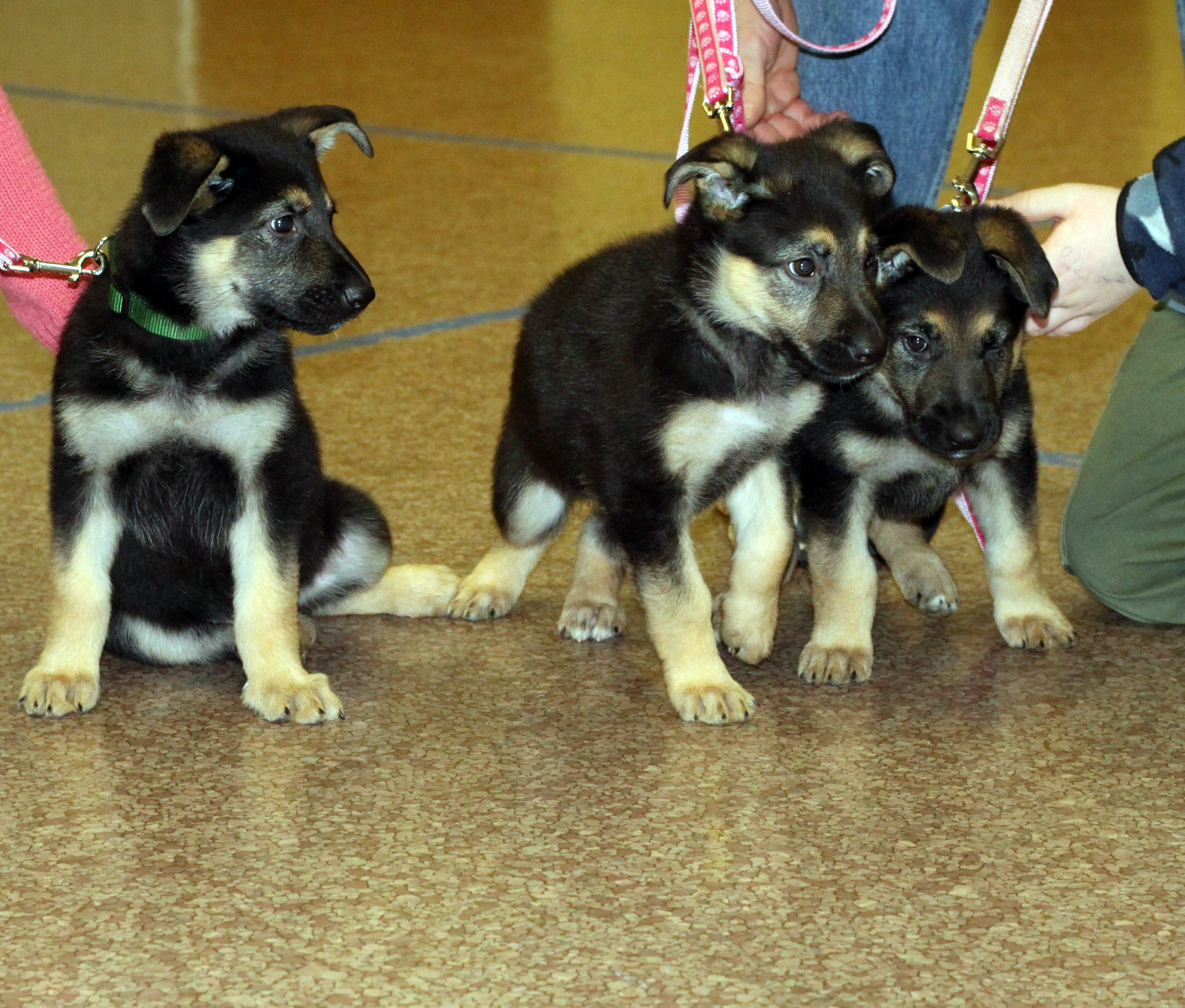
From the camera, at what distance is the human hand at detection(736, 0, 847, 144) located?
3908mm

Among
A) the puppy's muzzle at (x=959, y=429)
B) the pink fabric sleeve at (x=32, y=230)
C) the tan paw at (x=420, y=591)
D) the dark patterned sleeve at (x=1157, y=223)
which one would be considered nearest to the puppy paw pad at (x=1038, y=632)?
the puppy's muzzle at (x=959, y=429)

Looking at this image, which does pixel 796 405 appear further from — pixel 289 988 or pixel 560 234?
pixel 560 234

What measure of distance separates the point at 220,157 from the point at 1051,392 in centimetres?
309

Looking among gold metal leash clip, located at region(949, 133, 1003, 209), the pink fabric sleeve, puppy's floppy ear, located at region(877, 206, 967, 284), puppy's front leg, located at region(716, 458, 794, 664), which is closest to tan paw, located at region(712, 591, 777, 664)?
puppy's front leg, located at region(716, 458, 794, 664)

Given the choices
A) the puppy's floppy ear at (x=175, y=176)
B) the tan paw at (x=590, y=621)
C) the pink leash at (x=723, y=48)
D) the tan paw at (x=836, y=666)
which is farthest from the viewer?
the pink leash at (x=723, y=48)

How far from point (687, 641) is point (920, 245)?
0.88 meters

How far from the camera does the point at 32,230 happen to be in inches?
146

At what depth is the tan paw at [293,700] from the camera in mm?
3047

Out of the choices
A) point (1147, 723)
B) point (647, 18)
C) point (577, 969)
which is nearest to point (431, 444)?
point (1147, 723)

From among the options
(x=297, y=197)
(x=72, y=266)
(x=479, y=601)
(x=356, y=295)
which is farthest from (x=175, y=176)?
(x=479, y=601)

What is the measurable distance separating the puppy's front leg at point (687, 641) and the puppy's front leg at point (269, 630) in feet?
2.07

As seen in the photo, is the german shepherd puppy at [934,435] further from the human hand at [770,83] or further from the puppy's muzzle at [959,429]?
the human hand at [770,83]

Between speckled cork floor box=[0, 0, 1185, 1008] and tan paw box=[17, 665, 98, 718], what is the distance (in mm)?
30

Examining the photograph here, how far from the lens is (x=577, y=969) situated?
221cm
